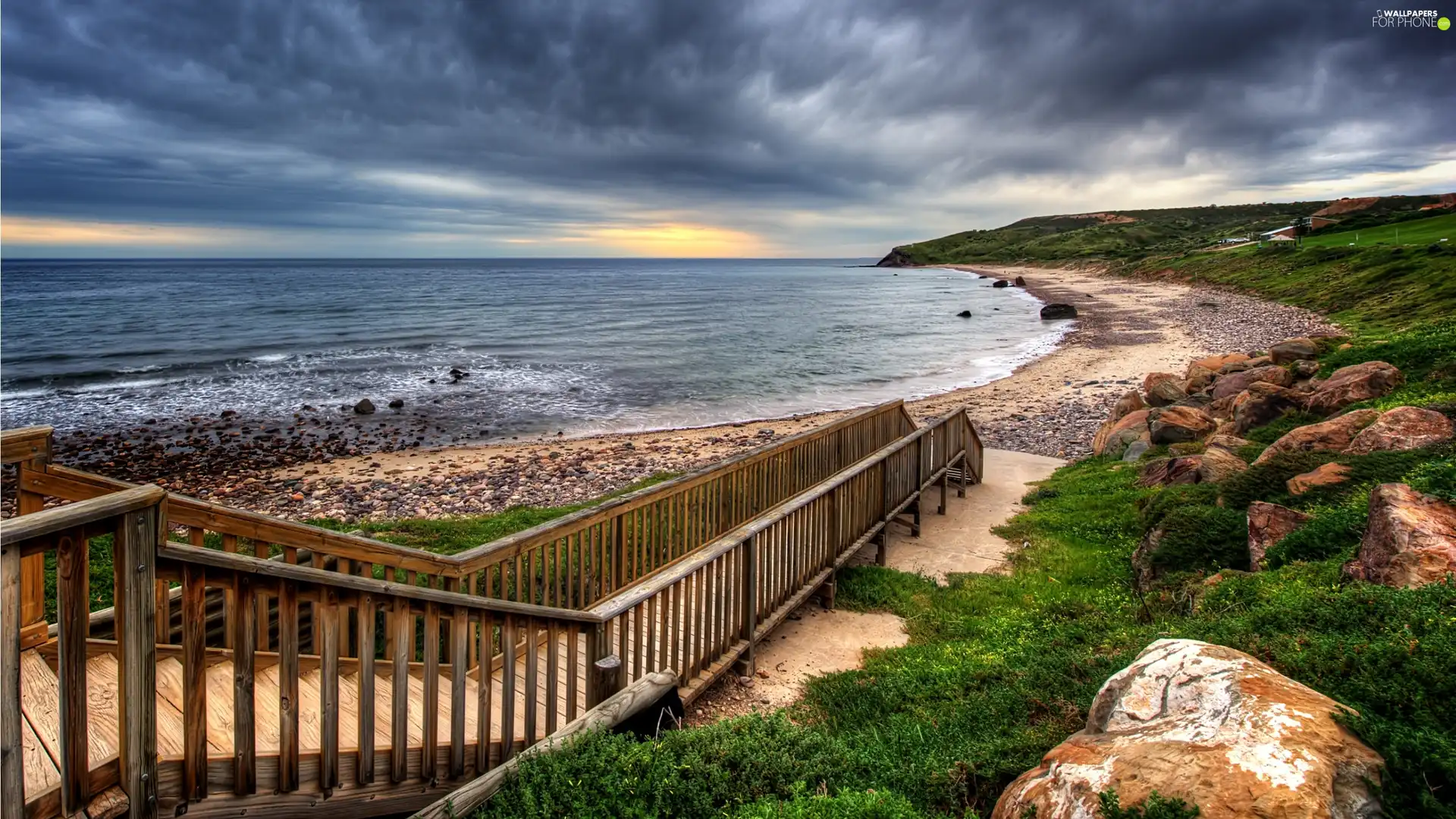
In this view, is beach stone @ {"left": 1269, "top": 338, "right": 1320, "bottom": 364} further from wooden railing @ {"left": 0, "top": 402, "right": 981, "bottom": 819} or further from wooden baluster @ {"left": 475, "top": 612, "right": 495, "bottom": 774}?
wooden baluster @ {"left": 475, "top": 612, "right": 495, "bottom": 774}

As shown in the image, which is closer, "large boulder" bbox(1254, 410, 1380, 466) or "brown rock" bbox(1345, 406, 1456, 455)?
"brown rock" bbox(1345, 406, 1456, 455)

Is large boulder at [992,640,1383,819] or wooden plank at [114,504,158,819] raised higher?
wooden plank at [114,504,158,819]

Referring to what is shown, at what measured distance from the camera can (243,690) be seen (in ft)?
9.11

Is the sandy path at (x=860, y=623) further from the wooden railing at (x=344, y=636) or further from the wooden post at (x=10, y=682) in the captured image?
the wooden post at (x=10, y=682)

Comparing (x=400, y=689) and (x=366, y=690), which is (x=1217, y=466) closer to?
(x=400, y=689)

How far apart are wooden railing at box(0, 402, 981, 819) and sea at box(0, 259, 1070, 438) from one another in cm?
1569

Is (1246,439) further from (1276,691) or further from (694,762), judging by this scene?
(694,762)

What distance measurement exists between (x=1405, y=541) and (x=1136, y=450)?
8.57 m

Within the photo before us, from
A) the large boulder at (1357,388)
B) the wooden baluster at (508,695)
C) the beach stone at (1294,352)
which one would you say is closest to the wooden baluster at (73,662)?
the wooden baluster at (508,695)

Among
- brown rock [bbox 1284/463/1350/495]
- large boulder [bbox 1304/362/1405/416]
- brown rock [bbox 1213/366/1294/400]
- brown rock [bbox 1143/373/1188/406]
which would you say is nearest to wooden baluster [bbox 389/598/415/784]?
brown rock [bbox 1284/463/1350/495]

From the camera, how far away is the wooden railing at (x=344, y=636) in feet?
7.74

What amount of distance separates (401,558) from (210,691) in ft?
4.69

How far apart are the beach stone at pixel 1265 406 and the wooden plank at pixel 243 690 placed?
501 inches

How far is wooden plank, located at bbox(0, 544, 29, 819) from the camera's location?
208cm
